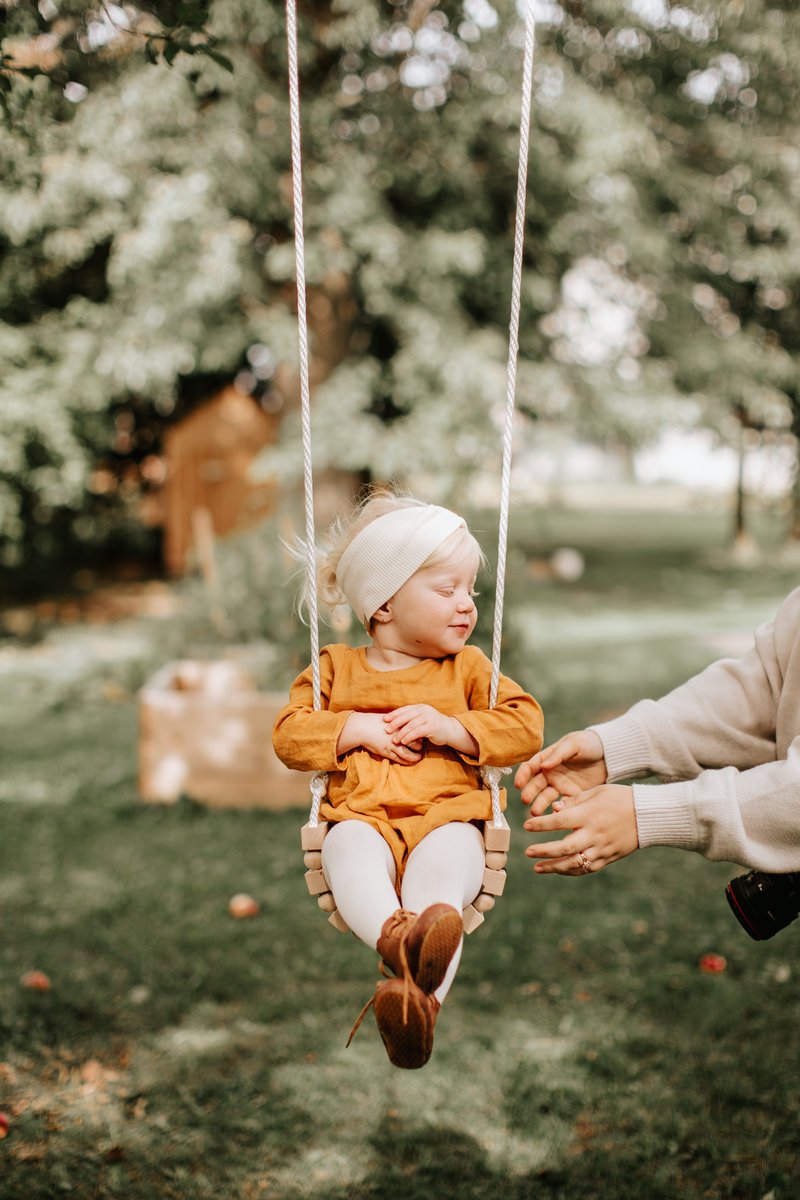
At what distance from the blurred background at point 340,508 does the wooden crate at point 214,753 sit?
2cm

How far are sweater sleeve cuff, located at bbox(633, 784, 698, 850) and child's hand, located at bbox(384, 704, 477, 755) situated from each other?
367 mm

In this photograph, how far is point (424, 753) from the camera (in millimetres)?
2465

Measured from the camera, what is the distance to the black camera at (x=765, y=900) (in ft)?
7.54

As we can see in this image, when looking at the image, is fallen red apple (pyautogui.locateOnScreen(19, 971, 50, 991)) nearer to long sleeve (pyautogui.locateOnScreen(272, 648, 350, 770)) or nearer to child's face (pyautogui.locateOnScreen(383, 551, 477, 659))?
long sleeve (pyautogui.locateOnScreen(272, 648, 350, 770))

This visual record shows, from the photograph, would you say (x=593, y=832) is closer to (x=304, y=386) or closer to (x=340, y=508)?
(x=304, y=386)

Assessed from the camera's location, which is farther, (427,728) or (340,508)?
(340,508)

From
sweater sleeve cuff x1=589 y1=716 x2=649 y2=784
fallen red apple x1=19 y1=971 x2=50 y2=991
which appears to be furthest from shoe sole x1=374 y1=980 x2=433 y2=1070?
fallen red apple x1=19 y1=971 x2=50 y2=991

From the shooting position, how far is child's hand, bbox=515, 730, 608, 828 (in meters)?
2.58

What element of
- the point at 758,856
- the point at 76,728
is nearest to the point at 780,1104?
the point at 758,856

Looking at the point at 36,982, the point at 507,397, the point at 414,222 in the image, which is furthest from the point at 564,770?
the point at 414,222

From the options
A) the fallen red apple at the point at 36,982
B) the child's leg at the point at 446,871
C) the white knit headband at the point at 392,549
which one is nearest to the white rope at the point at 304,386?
the white knit headband at the point at 392,549

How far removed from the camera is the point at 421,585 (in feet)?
7.94

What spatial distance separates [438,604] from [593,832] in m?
0.57

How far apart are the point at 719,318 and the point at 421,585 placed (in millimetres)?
11069
